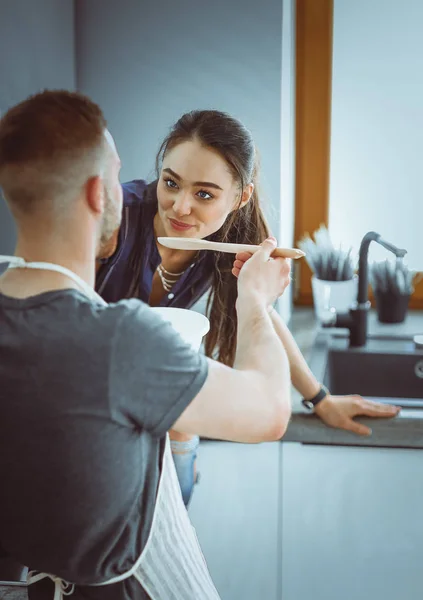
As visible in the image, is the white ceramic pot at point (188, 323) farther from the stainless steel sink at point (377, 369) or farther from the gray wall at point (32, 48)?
the stainless steel sink at point (377, 369)

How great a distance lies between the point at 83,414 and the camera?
58 cm

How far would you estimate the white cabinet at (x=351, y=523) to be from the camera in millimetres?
919

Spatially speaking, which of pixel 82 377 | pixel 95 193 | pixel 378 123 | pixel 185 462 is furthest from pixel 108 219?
pixel 378 123

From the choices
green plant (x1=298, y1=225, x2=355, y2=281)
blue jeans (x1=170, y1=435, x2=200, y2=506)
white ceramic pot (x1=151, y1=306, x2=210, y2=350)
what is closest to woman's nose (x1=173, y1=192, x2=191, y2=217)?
white ceramic pot (x1=151, y1=306, x2=210, y2=350)

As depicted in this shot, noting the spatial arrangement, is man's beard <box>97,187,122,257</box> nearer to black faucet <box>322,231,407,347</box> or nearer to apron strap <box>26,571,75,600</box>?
apron strap <box>26,571,75,600</box>

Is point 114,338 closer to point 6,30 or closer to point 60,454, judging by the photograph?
point 60,454

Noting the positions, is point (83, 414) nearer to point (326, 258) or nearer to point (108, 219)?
point (108, 219)

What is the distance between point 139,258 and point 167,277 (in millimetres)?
46

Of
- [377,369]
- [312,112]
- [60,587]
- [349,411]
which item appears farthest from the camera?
[377,369]

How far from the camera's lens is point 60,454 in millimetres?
598

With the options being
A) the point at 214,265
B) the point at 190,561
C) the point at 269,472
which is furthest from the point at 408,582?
the point at 214,265

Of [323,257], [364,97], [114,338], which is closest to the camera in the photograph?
[114,338]

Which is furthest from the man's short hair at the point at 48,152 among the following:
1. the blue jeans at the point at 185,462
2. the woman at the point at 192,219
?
the blue jeans at the point at 185,462

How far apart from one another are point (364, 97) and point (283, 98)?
337mm
